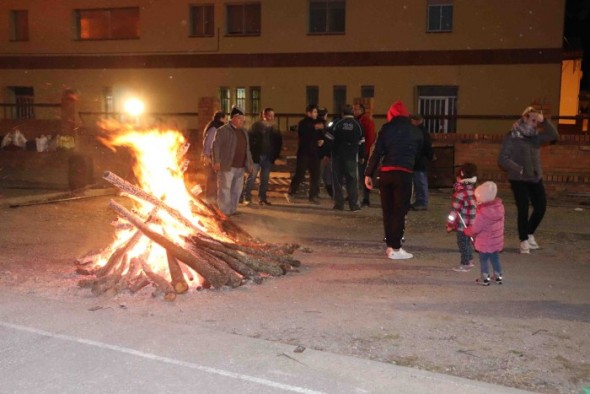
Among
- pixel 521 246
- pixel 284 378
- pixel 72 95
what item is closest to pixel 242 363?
pixel 284 378

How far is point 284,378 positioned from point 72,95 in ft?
62.0

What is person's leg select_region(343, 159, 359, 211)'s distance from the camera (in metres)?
12.2

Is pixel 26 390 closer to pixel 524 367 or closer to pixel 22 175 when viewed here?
pixel 524 367

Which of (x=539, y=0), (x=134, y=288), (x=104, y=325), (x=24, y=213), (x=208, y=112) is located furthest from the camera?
(x=539, y=0)

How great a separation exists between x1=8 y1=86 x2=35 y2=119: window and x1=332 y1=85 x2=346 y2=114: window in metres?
13.4

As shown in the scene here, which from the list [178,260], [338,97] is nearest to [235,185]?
[178,260]

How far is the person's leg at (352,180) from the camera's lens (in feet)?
40.0

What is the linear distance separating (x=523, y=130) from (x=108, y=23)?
74.2ft

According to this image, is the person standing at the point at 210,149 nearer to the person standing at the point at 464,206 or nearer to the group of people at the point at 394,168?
the group of people at the point at 394,168

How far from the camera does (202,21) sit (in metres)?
26.0

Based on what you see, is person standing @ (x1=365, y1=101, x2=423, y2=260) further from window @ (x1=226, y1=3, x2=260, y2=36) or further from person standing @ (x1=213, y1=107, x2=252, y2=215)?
window @ (x1=226, y1=3, x2=260, y2=36)

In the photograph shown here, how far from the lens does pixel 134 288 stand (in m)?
6.80

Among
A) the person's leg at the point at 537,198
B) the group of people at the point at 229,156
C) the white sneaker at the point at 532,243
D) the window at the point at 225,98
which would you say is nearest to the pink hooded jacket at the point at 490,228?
the person's leg at the point at 537,198

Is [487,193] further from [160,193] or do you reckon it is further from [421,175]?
[421,175]
